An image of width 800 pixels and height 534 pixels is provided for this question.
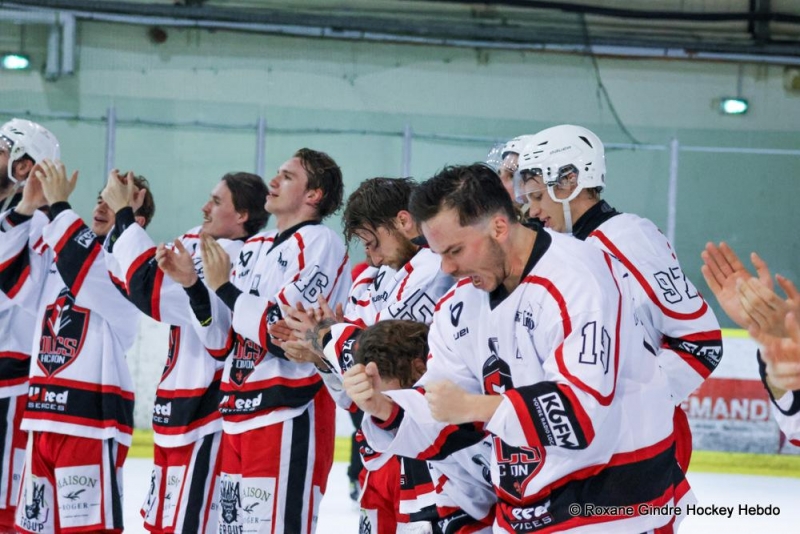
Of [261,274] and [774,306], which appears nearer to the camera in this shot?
[774,306]

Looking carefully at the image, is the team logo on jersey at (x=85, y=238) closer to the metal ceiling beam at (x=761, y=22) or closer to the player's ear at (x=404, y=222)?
the player's ear at (x=404, y=222)

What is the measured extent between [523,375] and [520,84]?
8.67 m

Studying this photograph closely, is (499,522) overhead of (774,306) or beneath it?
beneath

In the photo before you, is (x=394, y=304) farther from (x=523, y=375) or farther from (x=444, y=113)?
(x=444, y=113)

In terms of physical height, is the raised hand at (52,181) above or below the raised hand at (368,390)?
above

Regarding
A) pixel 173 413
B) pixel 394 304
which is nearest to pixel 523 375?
pixel 394 304

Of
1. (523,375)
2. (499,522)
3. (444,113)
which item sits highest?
(444,113)

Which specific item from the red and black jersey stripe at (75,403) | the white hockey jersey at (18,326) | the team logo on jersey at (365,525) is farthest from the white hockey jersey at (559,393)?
the white hockey jersey at (18,326)

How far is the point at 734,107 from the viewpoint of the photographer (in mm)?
10789

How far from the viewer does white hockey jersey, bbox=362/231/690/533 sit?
2.14m

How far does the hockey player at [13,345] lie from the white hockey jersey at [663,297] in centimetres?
231

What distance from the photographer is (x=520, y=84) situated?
10.7 meters

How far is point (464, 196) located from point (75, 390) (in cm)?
220

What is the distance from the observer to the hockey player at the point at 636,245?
3111 millimetres
